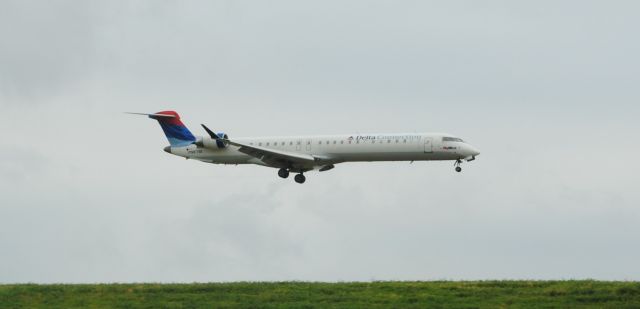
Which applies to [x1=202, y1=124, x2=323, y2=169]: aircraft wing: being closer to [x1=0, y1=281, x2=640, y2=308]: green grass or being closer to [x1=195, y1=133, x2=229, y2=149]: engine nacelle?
[x1=195, y1=133, x2=229, y2=149]: engine nacelle

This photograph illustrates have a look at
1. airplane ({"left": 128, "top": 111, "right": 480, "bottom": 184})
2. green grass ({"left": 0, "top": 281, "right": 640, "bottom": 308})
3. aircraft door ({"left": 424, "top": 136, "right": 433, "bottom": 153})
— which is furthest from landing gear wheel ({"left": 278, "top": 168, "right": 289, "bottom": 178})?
green grass ({"left": 0, "top": 281, "right": 640, "bottom": 308})

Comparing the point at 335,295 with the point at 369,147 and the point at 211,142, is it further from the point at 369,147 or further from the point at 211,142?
the point at 211,142

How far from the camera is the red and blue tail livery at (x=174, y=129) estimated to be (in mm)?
69694

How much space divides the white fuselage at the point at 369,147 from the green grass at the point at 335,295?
75.2 feet

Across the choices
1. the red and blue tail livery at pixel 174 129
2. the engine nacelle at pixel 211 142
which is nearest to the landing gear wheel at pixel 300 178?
the engine nacelle at pixel 211 142

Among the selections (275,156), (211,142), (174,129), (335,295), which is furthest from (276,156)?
(335,295)

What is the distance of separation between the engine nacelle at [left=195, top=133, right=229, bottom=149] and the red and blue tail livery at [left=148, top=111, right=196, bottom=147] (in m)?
3.68

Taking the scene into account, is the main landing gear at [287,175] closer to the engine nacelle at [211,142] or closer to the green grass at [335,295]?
the engine nacelle at [211,142]

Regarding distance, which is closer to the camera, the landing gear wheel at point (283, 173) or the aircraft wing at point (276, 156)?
the aircraft wing at point (276, 156)

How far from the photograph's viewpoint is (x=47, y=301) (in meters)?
34.7

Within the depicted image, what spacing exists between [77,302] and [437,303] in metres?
10.7

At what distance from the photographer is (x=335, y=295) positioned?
34531 millimetres

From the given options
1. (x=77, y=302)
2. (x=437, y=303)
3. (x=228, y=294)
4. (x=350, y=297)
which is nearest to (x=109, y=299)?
(x=77, y=302)

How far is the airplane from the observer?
59812 mm
